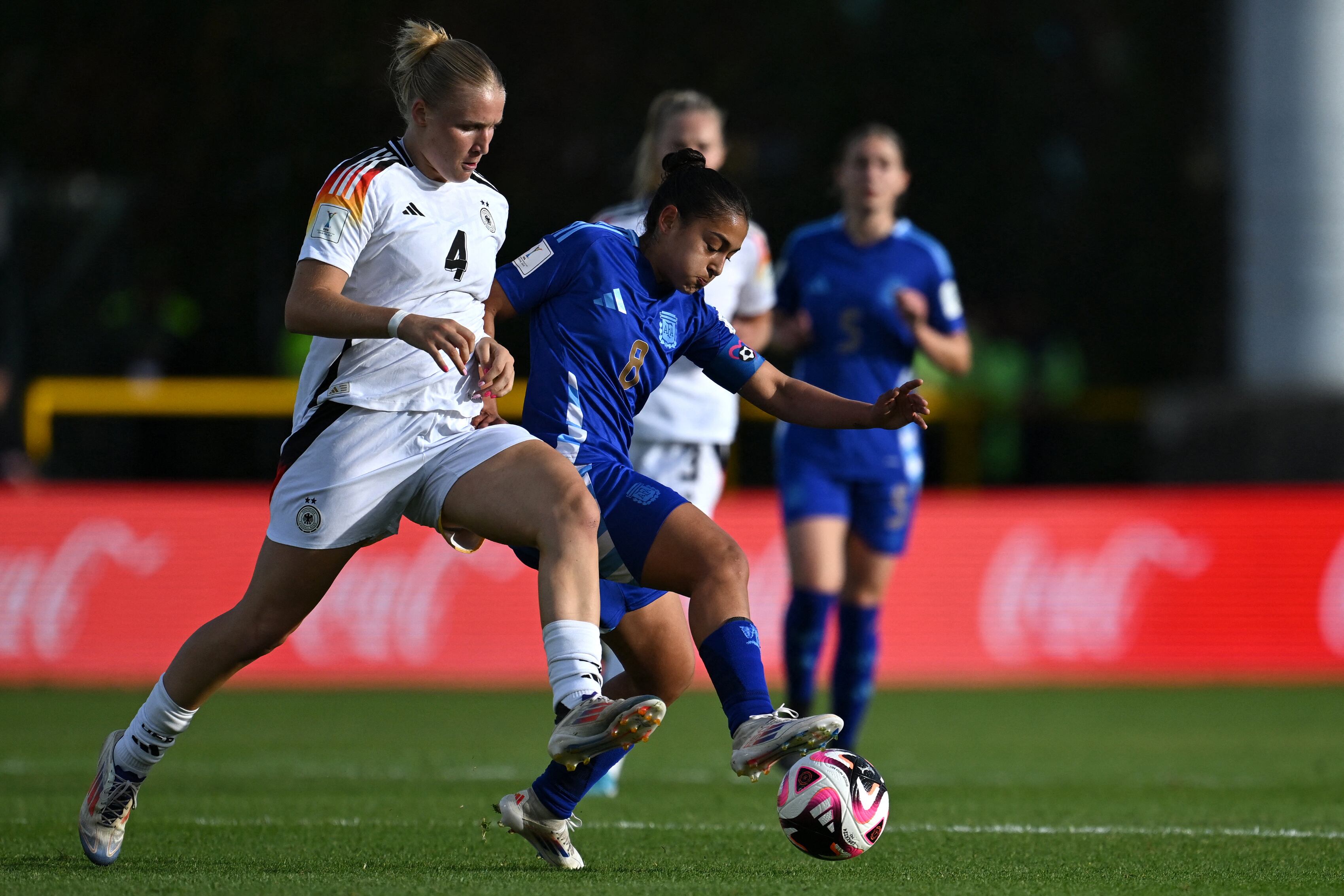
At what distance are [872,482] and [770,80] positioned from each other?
44.2 feet

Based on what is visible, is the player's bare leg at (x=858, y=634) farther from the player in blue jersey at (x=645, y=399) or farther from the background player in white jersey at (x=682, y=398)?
the player in blue jersey at (x=645, y=399)

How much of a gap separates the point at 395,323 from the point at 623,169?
14902 mm

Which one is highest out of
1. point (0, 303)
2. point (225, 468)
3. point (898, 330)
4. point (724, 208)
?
point (724, 208)

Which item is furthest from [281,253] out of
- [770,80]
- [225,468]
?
[770,80]

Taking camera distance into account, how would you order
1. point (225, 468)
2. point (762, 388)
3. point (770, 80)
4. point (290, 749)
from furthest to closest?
point (770, 80) → point (225, 468) → point (290, 749) → point (762, 388)

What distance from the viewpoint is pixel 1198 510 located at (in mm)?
12336

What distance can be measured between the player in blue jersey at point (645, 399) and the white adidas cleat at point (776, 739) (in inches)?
9.0

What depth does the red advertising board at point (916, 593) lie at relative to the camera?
37.6 ft

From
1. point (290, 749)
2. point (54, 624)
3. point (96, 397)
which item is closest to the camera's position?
point (290, 749)

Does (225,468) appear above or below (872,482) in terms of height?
below

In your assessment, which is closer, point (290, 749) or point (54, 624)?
point (290, 749)

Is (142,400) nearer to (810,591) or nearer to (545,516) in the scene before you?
(810,591)

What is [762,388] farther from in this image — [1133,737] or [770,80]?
[770,80]

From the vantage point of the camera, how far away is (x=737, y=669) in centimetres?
450
